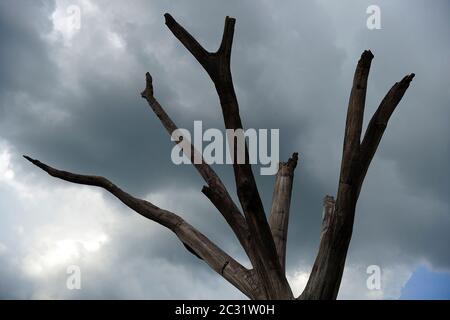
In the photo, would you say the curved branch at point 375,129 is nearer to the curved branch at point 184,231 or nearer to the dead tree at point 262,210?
the dead tree at point 262,210

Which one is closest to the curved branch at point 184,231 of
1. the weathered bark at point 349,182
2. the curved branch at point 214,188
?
the curved branch at point 214,188

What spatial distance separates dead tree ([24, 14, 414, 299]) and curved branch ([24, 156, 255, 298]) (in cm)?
1

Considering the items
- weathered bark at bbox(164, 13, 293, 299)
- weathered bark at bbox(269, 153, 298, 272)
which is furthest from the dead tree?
weathered bark at bbox(269, 153, 298, 272)

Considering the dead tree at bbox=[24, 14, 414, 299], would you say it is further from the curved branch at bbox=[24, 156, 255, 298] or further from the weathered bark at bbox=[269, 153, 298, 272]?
the weathered bark at bbox=[269, 153, 298, 272]

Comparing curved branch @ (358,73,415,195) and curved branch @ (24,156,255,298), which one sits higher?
curved branch @ (358,73,415,195)

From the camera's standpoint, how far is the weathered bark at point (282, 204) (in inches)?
271

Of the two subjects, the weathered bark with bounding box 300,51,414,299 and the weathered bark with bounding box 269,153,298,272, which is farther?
→ the weathered bark with bounding box 269,153,298,272

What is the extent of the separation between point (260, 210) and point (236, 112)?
990mm

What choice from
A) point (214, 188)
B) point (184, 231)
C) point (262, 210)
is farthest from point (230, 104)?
point (184, 231)

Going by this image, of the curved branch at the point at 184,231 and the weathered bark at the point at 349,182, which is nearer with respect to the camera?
the weathered bark at the point at 349,182

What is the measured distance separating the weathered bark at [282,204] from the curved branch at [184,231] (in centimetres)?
92

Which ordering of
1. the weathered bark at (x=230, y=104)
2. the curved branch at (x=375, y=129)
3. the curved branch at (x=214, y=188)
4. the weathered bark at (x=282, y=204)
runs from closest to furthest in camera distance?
the weathered bark at (x=230, y=104) → the curved branch at (x=375, y=129) → the curved branch at (x=214, y=188) → the weathered bark at (x=282, y=204)

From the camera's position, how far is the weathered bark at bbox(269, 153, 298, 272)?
6.89m
